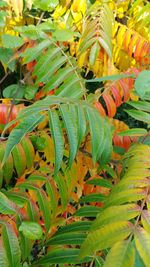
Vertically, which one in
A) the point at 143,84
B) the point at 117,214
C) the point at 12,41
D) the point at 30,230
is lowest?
the point at 30,230

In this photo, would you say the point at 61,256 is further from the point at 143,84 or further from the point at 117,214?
the point at 143,84

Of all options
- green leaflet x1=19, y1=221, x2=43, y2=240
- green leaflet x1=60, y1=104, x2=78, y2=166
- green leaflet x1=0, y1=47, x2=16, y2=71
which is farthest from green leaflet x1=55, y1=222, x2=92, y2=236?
green leaflet x1=0, y1=47, x2=16, y2=71

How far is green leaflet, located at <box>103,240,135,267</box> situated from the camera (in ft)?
2.41

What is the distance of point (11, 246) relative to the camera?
3.21 feet

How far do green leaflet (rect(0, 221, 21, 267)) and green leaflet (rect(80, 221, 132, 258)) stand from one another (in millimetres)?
185

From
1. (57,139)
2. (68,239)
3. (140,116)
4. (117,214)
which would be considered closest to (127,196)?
(117,214)

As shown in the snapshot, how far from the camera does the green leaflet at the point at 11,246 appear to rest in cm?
96

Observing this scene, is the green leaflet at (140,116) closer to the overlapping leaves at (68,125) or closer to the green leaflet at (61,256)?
the overlapping leaves at (68,125)

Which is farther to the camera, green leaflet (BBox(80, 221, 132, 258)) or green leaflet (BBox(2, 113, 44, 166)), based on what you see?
green leaflet (BBox(2, 113, 44, 166))

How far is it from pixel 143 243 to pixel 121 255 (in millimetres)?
46

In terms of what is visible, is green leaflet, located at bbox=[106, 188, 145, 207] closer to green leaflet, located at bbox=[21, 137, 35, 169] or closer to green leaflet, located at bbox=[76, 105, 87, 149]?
green leaflet, located at bbox=[76, 105, 87, 149]

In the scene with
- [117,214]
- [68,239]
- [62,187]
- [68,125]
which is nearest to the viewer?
[117,214]

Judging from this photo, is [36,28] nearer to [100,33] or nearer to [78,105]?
[100,33]

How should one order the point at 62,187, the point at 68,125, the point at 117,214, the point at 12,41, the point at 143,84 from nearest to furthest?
the point at 117,214 → the point at 143,84 → the point at 68,125 → the point at 62,187 → the point at 12,41
